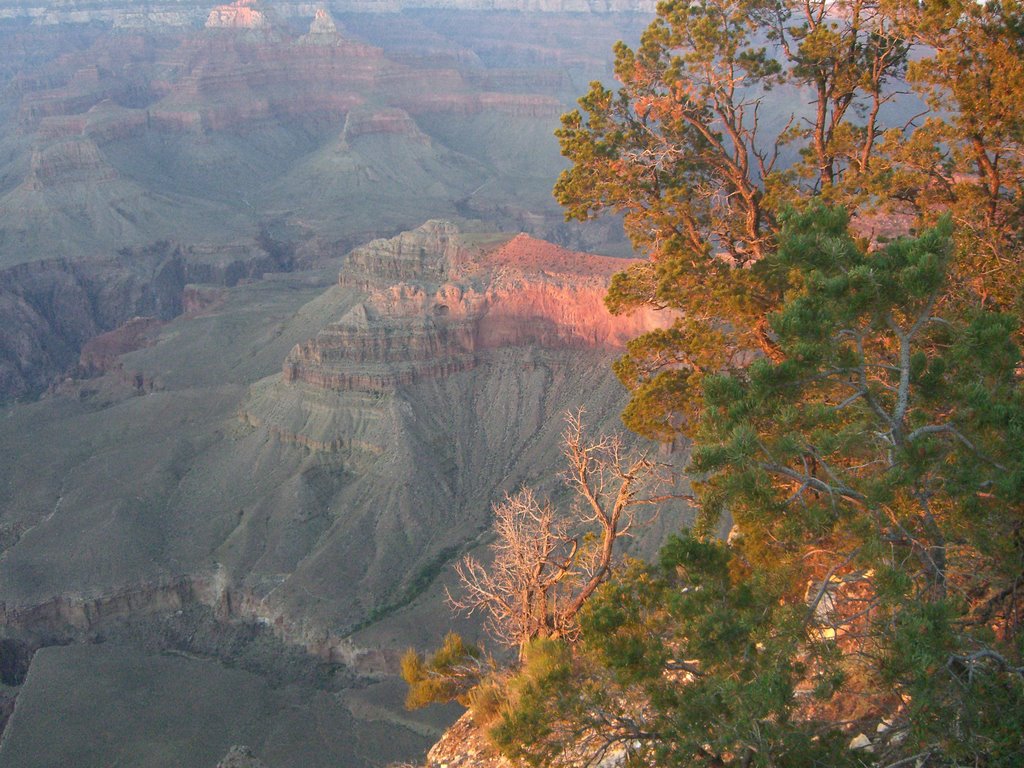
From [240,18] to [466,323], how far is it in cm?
15430

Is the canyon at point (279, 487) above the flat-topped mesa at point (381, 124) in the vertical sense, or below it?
below

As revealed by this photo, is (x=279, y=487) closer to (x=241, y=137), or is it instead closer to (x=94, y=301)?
(x=94, y=301)

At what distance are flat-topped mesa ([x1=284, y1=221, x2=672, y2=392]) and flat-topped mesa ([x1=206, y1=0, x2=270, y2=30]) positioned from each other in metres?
148

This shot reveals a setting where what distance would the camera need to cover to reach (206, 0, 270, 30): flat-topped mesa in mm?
184212

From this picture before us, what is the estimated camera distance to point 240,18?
185 metres

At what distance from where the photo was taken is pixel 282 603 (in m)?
43.4

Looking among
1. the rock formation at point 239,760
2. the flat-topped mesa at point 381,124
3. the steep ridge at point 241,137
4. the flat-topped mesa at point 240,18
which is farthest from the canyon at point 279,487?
the flat-topped mesa at point 240,18

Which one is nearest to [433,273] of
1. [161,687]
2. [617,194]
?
[161,687]

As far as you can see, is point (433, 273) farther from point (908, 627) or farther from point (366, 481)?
point (908, 627)

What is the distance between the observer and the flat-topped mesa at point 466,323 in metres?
52.9

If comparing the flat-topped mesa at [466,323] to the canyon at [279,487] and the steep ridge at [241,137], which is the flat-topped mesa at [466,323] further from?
the steep ridge at [241,137]

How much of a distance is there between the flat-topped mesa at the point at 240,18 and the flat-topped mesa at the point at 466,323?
484ft

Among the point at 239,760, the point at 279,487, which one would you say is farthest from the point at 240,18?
the point at 239,760

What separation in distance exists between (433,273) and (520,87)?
138698 mm
